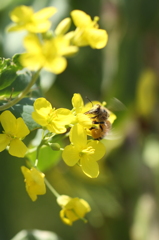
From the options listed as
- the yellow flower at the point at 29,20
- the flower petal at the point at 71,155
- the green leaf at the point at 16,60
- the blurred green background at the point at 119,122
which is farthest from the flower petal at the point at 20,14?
the blurred green background at the point at 119,122

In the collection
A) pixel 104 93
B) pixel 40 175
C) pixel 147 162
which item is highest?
pixel 40 175

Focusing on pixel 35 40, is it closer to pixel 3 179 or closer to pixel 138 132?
pixel 3 179

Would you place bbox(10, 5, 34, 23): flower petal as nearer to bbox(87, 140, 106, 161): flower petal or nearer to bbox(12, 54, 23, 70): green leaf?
bbox(12, 54, 23, 70): green leaf

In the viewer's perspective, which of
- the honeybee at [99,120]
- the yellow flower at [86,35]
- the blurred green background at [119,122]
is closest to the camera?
the yellow flower at [86,35]

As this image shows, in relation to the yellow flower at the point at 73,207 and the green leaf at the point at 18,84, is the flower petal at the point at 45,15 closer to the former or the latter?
the green leaf at the point at 18,84

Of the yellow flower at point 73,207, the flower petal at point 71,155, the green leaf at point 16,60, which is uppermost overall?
the green leaf at point 16,60

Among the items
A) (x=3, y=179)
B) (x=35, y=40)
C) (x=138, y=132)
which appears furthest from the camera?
(x=138, y=132)

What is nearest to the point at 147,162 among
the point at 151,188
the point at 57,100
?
the point at 151,188
